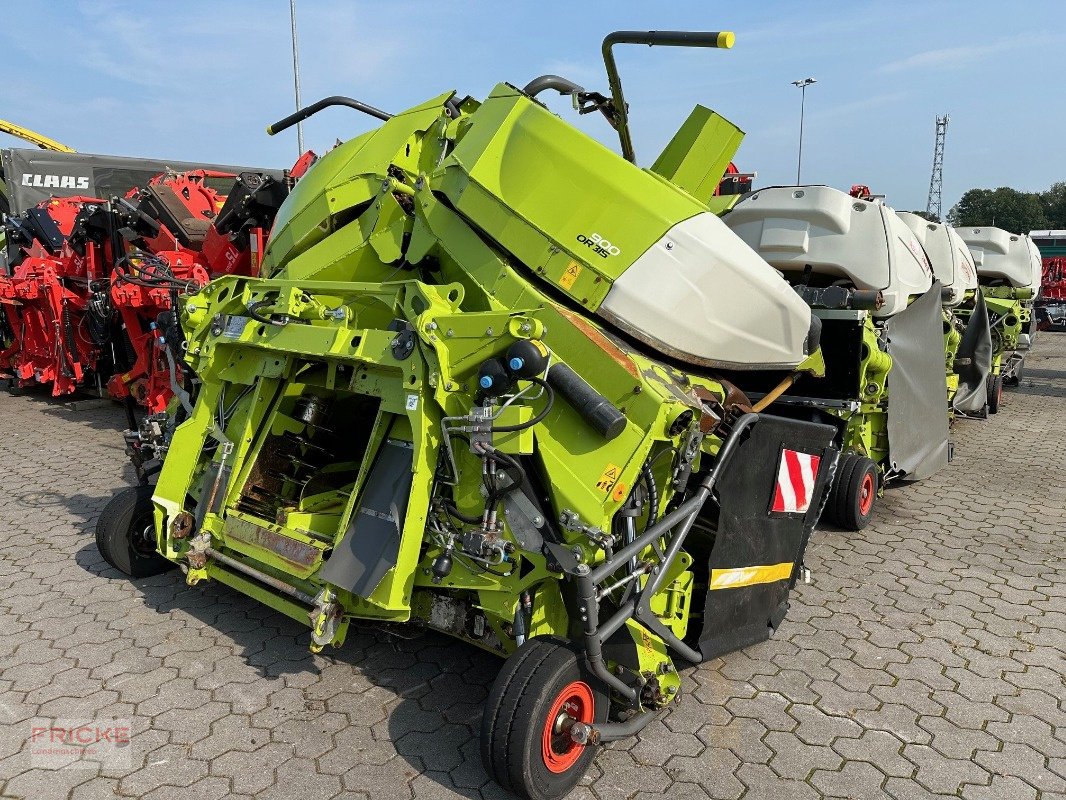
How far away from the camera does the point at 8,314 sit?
9594mm

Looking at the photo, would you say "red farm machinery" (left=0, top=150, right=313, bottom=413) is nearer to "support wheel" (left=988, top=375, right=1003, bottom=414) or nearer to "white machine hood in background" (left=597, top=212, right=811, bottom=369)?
"white machine hood in background" (left=597, top=212, right=811, bottom=369)

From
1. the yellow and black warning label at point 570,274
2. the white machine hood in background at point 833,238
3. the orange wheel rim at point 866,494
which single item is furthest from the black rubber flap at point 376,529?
the white machine hood in background at point 833,238

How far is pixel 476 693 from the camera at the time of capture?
9.89 feet

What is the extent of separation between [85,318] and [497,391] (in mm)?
7331

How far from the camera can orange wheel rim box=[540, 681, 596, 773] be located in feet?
7.82

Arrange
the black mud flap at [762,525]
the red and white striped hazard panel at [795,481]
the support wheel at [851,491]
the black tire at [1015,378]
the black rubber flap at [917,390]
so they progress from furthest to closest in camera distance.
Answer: the black tire at [1015,378] → the black rubber flap at [917,390] → the support wheel at [851,491] → the red and white striped hazard panel at [795,481] → the black mud flap at [762,525]

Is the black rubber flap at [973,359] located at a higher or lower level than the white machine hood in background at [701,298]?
lower

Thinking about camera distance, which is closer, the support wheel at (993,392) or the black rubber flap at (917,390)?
the black rubber flap at (917,390)

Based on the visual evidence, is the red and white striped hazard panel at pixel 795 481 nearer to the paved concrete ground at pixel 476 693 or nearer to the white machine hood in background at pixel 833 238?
the paved concrete ground at pixel 476 693

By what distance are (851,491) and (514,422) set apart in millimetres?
3144

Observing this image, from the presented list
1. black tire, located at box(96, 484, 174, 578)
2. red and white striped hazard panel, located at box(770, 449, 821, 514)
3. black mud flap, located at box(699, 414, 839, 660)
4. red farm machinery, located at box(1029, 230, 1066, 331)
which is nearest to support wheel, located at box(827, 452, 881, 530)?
black mud flap, located at box(699, 414, 839, 660)

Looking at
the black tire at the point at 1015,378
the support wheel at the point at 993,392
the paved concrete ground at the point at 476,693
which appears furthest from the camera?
the black tire at the point at 1015,378

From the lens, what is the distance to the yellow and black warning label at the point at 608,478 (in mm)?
2592

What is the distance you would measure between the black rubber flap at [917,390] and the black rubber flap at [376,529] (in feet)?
12.2
